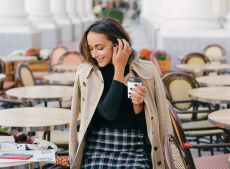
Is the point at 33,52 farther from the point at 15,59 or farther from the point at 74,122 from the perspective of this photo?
the point at 74,122

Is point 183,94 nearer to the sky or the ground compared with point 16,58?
nearer to the ground

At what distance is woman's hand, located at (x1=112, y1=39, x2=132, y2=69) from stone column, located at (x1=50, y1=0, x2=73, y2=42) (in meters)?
18.9

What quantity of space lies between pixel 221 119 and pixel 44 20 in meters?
13.7

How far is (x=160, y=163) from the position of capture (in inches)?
92.6

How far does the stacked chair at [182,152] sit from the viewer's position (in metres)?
1.78

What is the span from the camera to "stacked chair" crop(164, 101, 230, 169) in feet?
5.84

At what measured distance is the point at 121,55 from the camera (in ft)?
7.48

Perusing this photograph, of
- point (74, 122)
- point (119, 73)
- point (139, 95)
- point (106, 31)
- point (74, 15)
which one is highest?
point (74, 15)

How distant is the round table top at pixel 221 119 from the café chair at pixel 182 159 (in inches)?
11.4

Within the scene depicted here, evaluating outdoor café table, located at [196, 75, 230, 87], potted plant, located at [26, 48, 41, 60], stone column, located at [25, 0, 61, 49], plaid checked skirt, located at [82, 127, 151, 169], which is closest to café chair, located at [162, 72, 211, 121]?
outdoor café table, located at [196, 75, 230, 87]

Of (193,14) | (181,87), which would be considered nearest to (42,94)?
(181,87)

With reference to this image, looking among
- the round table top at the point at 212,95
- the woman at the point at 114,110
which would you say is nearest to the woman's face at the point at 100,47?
the woman at the point at 114,110

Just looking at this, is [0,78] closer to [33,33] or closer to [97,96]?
[97,96]

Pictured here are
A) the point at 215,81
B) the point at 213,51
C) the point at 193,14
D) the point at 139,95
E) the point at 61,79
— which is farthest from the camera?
the point at 193,14
